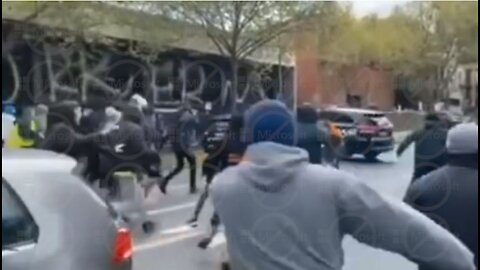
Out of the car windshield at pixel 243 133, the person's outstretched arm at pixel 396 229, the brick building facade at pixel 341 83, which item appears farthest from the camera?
the brick building facade at pixel 341 83

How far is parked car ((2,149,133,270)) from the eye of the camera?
8.18ft

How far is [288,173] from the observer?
172 cm

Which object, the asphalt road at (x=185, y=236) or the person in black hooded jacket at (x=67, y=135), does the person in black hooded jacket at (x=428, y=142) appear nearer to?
the asphalt road at (x=185, y=236)

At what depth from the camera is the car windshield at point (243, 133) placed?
170 cm

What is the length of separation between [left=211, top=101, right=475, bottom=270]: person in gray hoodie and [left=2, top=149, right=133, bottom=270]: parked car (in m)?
0.87

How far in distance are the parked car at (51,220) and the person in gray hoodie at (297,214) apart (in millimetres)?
870

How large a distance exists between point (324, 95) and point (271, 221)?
18.7ft

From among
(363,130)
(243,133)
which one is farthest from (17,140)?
(243,133)

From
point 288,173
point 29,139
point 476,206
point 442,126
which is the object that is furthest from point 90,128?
point 288,173

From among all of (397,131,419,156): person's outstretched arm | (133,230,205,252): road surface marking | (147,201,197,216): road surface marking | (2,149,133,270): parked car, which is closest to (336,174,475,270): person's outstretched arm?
(2,149,133,270): parked car

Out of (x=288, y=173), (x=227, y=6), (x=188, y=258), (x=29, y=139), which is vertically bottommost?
(x=188, y=258)

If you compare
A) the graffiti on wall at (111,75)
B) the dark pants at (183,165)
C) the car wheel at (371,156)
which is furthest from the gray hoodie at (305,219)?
the car wheel at (371,156)

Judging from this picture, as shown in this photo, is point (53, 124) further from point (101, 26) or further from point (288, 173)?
point (288, 173)

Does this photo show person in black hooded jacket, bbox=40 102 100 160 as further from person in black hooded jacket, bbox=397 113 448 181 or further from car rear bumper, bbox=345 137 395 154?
car rear bumper, bbox=345 137 395 154
